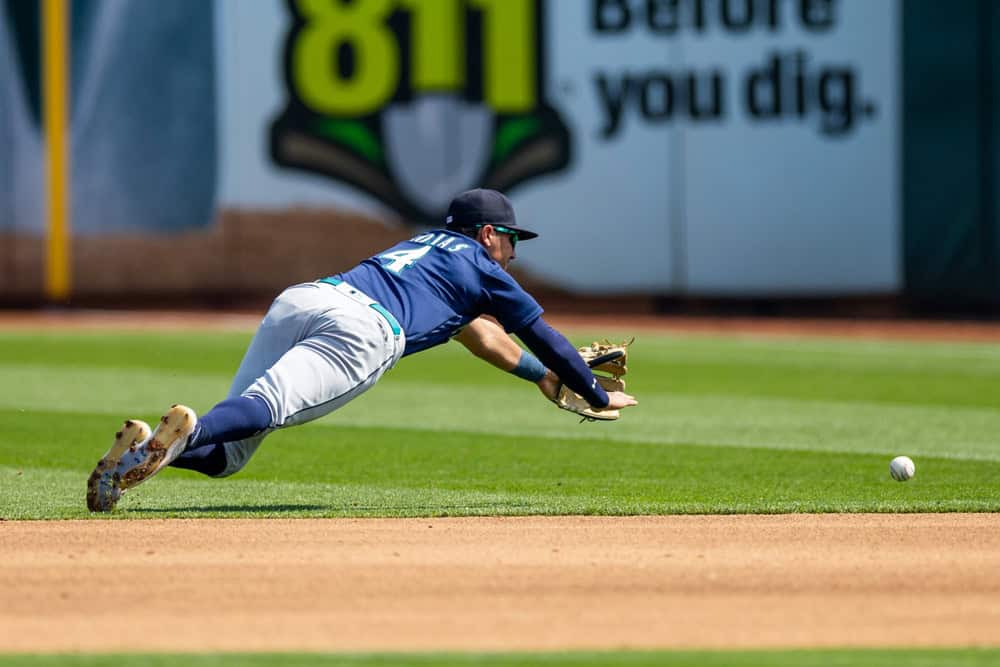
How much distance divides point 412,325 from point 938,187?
16400 millimetres

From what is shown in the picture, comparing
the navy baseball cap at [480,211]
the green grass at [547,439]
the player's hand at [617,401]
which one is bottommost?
the green grass at [547,439]

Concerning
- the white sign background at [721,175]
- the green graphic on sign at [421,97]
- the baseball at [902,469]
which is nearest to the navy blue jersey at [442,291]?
the baseball at [902,469]

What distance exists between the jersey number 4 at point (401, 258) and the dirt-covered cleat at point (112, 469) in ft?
4.03

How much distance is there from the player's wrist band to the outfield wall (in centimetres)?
1549

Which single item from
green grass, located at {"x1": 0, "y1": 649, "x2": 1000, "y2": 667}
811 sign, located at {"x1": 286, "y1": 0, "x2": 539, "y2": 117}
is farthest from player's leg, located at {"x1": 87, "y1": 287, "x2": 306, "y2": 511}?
811 sign, located at {"x1": 286, "y1": 0, "x2": 539, "y2": 117}

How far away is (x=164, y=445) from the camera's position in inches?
263

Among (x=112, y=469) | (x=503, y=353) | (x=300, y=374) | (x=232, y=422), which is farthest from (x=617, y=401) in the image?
(x=112, y=469)

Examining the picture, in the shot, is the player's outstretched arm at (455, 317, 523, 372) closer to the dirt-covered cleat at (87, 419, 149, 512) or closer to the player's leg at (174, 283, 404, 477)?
the player's leg at (174, 283, 404, 477)

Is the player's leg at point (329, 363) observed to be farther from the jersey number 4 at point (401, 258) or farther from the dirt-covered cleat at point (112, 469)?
the dirt-covered cleat at point (112, 469)

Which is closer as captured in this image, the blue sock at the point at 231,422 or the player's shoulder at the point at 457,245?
the blue sock at the point at 231,422

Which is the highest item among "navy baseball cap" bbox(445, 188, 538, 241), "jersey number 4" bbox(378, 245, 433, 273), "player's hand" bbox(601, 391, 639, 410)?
"navy baseball cap" bbox(445, 188, 538, 241)

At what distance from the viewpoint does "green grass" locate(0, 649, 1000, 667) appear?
473 cm

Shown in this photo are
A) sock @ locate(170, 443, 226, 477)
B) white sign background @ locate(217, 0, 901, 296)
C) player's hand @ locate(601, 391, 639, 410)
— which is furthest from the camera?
white sign background @ locate(217, 0, 901, 296)

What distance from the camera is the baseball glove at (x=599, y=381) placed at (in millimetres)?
7719
